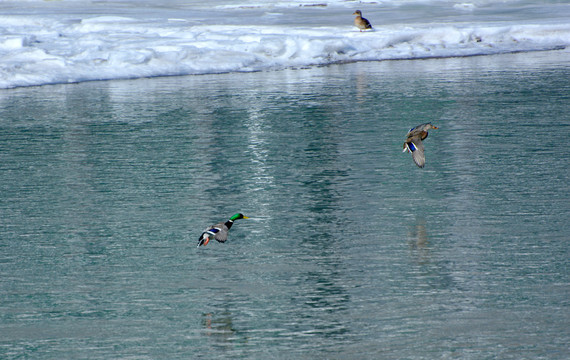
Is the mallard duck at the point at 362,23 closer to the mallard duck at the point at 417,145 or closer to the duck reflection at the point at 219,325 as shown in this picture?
the mallard duck at the point at 417,145

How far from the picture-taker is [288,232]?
748 cm

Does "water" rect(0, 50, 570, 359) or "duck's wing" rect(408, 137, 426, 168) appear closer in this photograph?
"water" rect(0, 50, 570, 359)

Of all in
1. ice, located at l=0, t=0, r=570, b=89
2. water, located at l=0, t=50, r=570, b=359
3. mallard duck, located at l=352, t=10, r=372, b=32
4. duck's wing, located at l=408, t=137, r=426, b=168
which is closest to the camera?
water, located at l=0, t=50, r=570, b=359

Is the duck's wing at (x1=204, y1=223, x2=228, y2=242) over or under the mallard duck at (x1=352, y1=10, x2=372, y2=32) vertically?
under

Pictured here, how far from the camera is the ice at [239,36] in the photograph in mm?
21344

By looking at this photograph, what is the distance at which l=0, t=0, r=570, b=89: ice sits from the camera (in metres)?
21.3

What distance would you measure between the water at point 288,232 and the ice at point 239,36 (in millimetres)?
6851

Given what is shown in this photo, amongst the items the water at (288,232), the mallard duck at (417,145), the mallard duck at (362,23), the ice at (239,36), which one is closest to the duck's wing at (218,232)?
the water at (288,232)

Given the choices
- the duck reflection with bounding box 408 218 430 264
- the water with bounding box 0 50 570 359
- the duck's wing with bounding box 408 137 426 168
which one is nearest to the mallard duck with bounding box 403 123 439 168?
the duck's wing with bounding box 408 137 426 168

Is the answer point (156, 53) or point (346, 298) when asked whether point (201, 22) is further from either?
point (346, 298)

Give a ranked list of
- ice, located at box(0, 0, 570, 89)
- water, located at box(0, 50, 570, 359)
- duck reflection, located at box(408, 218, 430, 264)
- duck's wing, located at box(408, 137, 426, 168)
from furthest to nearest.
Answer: ice, located at box(0, 0, 570, 89)
duck's wing, located at box(408, 137, 426, 168)
duck reflection, located at box(408, 218, 430, 264)
water, located at box(0, 50, 570, 359)

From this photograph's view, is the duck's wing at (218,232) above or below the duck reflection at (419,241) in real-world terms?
above

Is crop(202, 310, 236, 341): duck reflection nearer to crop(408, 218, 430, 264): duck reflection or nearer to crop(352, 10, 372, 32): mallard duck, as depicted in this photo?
crop(408, 218, 430, 264): duck reflection

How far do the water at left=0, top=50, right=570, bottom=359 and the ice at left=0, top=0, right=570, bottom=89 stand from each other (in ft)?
22.5
